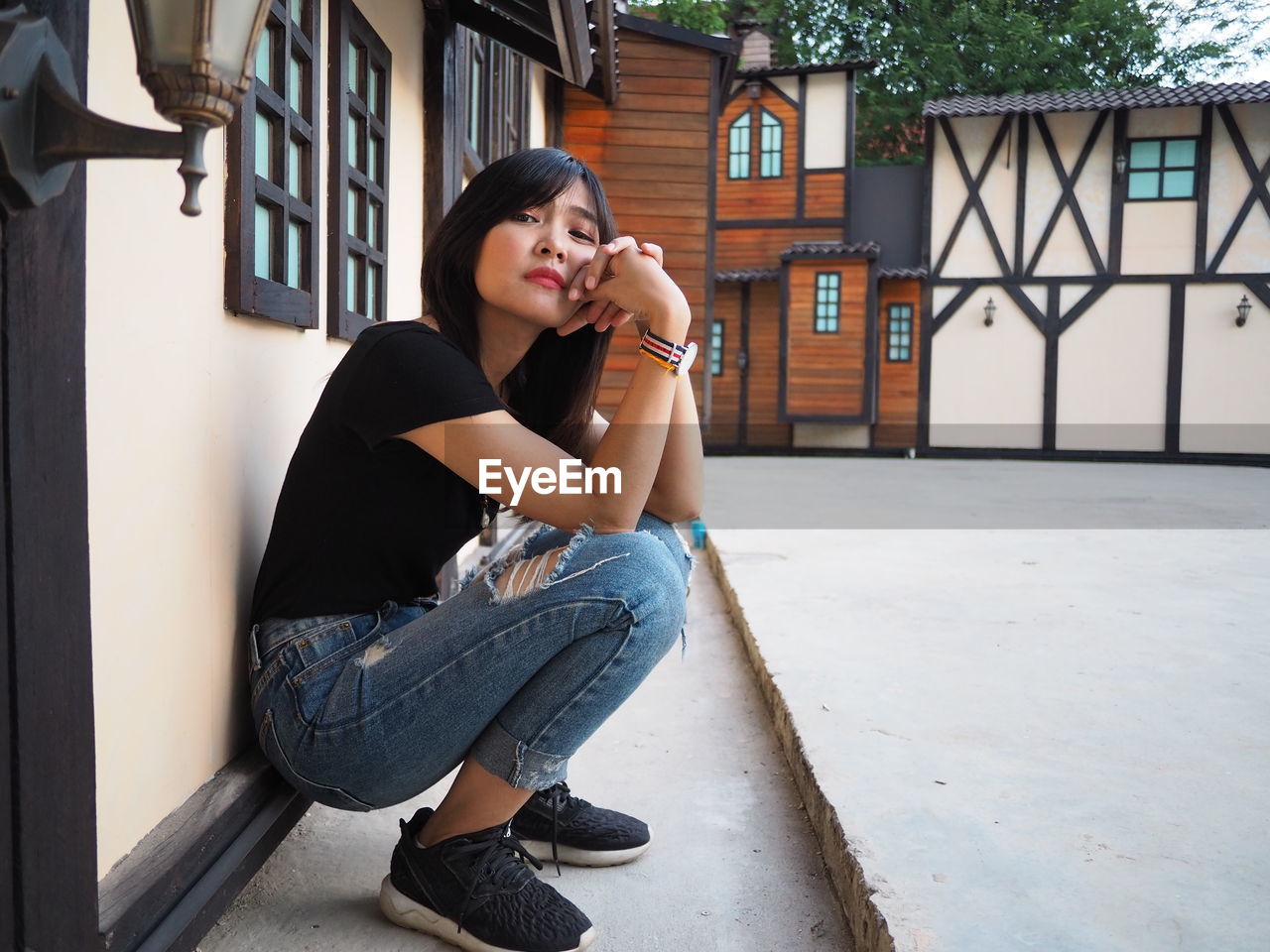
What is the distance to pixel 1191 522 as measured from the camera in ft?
20.9

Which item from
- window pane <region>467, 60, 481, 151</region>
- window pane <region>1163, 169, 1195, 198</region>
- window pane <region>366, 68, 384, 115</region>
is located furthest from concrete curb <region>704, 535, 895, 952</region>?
window pane <region>1163, 169, 1195, 198</region>

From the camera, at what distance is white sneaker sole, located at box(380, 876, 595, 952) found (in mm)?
1491

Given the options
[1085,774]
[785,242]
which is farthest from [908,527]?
[785,242]

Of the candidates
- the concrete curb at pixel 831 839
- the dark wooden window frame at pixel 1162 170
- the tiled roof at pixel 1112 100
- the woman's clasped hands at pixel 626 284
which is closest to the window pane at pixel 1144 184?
the dark wooden window frame at pixel 1162 170

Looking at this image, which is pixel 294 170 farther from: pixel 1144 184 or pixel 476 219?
pixel 1144 184

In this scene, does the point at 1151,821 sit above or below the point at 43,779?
below

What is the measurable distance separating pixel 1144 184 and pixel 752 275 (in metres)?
5.76

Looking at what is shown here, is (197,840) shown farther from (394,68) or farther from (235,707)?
(394,68)

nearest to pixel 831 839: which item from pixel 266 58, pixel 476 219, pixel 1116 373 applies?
pixel 476 219

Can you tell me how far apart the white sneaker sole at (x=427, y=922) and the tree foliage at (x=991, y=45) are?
19960 mm

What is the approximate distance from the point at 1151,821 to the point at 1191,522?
5.32m

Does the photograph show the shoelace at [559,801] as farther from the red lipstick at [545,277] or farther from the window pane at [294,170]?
the window pane at [294,170]

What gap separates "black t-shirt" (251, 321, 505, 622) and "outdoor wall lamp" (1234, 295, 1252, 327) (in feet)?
51.5

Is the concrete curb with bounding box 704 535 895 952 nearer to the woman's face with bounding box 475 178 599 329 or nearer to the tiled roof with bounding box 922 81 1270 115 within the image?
the woman's face with bounding box 475 178 599 329
